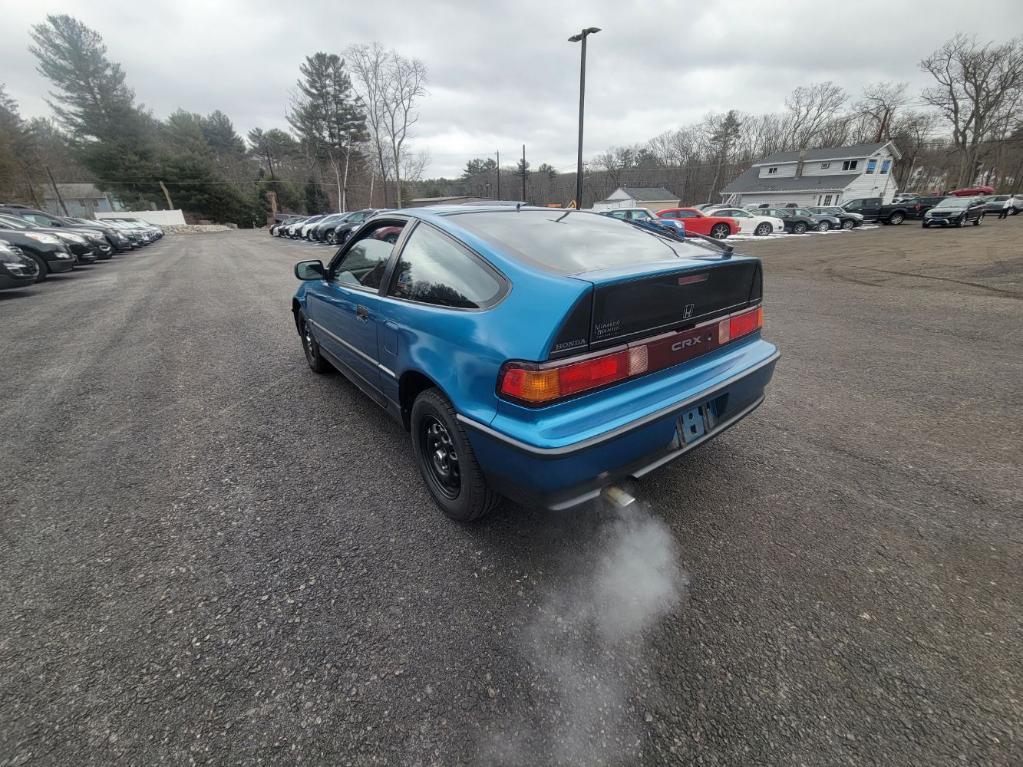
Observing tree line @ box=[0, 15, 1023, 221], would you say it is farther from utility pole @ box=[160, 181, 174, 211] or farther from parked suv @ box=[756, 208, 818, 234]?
parked suv @ box=[756, 208, 818, 234]

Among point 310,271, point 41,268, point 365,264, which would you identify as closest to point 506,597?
point 365,264

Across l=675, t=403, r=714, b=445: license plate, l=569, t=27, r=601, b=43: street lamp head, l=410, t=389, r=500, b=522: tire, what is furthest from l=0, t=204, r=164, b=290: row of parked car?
l=569, t=27, r=601, b=43: street lamp head

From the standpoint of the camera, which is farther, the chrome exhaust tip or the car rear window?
the car rear window

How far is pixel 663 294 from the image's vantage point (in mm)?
1927

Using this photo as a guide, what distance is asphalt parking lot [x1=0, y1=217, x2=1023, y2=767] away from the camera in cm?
138

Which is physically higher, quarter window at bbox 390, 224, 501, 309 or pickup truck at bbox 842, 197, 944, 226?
quarter window at bbox 390, 224, 501, 309

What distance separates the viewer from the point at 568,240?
2.33 m

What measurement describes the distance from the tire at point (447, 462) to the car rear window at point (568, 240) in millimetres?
819

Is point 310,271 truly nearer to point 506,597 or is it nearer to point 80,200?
point 506,597

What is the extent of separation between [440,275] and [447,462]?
37.7 inches

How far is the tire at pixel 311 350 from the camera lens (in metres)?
4.18

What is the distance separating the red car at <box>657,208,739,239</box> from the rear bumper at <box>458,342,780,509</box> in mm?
19043

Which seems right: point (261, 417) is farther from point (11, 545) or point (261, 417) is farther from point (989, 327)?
point (989, 327)

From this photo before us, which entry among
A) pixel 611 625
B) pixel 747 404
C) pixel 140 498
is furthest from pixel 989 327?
pixel 140 498
